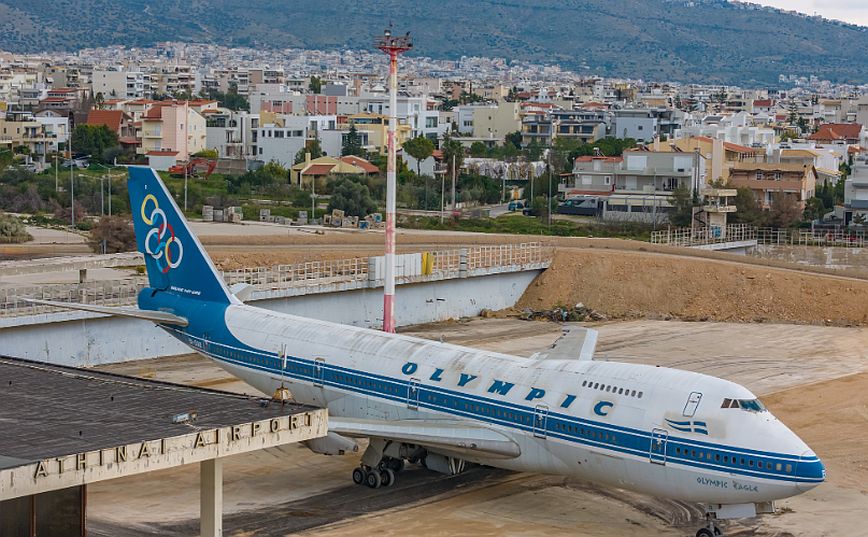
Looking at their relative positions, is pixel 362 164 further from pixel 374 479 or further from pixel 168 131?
pixel 374 479

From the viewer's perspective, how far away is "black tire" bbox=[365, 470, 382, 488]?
140 ft

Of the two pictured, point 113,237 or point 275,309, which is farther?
point 113,237

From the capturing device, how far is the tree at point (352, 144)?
169m

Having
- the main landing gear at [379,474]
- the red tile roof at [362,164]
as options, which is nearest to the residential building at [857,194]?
the red tile roof at [362,164]

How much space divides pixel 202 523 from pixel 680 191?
291ft

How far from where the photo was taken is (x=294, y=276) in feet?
251

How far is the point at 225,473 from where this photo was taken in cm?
4469

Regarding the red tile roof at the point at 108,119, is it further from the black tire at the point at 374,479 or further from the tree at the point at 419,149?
the black tire at the point at 374,479

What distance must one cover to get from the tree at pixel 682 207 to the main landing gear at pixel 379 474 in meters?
74.6

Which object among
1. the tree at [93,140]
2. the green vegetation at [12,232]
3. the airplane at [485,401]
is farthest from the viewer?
the tree at [93,140]

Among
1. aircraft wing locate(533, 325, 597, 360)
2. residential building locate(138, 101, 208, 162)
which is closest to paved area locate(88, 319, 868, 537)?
aircraft wing locate(533, 325, 597, 360)

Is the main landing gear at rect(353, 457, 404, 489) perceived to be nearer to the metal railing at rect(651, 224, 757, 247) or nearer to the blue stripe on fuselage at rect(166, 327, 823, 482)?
the blue stripe on fuselage at rect(166, 327, 823, 482)

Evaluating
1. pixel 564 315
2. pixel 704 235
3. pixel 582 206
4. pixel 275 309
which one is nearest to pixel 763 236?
pixel 704 235

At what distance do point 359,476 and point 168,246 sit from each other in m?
12.2
